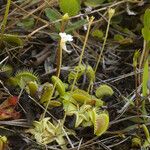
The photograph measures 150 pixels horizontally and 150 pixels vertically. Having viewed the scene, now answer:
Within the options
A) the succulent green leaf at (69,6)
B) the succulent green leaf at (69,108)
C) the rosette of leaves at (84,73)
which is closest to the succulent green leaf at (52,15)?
the succulent green leaf at (69,6)


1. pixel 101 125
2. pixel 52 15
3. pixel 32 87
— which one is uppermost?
pixel 52 15

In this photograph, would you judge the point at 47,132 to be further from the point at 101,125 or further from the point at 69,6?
the point at 69,6

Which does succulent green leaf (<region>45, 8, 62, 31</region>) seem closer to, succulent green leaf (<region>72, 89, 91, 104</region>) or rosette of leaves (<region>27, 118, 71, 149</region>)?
succulent green leaf (<region>72, 89, 91, 104</region>)

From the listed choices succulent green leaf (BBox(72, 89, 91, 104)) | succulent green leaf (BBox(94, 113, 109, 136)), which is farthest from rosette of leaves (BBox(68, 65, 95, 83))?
succulent green leaf (BBox(94, 113, 109, 136))

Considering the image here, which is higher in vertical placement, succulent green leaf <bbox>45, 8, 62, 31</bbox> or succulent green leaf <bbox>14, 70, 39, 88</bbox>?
succulent green leaf <bbox>45, 8, 62, 31</bbox>

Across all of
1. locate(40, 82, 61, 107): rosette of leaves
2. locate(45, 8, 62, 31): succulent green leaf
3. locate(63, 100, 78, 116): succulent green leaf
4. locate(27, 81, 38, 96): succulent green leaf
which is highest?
locate(45, 8, 62, 31): succulent green leaf

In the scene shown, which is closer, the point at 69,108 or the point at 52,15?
the point at 69,108

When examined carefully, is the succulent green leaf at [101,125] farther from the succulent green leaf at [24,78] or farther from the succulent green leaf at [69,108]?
the succulent green leaf at [24,78]

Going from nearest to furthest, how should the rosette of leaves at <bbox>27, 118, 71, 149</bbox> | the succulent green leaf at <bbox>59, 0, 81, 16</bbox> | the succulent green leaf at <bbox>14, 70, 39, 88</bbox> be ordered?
the rosette of leaves at <bbox>27, 118, 71, 149</bbox> < the succulent green leaf at <bbox>14, 70, 39, 88</bbox> < the succulent green leaf at <bbox>59, 0, 81, 16</bbox>

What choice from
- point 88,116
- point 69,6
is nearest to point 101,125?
point 88,116
